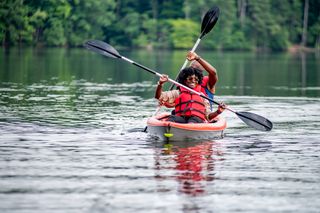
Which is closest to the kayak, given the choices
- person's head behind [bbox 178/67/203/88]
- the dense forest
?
person's head behind [bbox 178/67/203/88]

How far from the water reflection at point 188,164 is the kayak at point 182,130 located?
14 cm

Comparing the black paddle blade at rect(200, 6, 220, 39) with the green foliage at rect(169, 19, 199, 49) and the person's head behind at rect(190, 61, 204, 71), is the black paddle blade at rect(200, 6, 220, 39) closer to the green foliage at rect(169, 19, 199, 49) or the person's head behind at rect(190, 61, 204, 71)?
the person's head behind at rect(190, 61, 204, 71)

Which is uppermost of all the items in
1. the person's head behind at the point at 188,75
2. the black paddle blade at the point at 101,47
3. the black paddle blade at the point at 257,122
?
the black paddle blade at the point at 101,47

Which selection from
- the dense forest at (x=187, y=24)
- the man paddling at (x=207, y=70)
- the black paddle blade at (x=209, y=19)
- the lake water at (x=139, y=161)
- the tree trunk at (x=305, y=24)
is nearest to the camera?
the lake water at (x=139, y=161)

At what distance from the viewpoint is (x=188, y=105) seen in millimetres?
16812

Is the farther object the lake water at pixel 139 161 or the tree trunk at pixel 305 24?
the tree trunk at pixel 305 24

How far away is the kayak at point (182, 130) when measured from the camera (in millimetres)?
16234

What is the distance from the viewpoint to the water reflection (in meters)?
12.2

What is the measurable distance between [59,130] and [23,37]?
56586mm

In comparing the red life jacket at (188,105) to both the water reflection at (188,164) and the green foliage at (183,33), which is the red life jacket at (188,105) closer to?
the water reflection at (188,164)

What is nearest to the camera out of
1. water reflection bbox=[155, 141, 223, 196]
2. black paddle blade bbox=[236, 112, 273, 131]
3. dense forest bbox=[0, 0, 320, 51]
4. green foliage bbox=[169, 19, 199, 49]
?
water reflection bbox=[155, 141, 223, 196]

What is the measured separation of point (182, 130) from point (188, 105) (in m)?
0.69

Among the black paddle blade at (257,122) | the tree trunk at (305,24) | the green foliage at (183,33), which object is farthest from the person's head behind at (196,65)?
the tree trunk at (305,24)

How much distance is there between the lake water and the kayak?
0.53 feet
